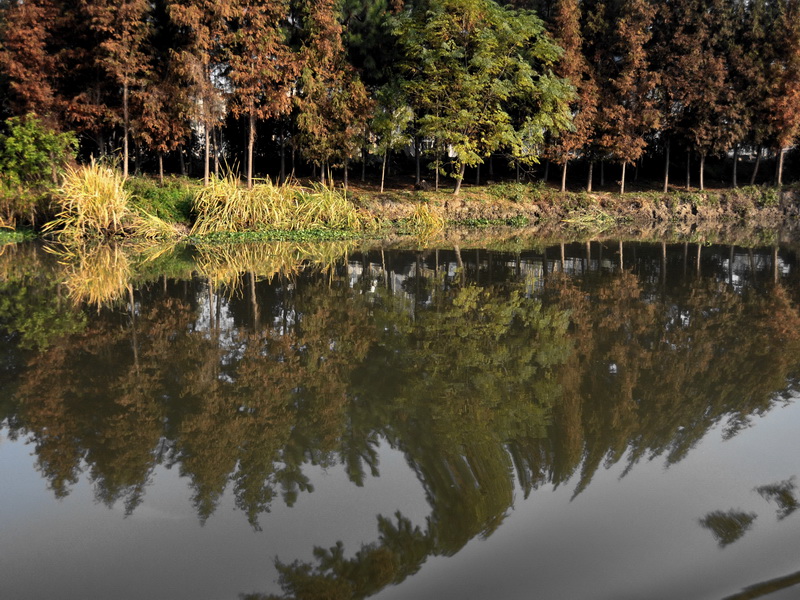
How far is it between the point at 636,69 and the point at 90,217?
2108 cm

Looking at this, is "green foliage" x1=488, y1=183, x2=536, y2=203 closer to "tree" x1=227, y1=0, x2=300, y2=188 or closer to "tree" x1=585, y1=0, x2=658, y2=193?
"tree" x1=585, y1=0, x2=658, y2=193

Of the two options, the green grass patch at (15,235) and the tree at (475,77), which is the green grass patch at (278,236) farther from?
the tree at (475,77)

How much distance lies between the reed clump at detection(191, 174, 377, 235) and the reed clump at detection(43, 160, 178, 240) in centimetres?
118

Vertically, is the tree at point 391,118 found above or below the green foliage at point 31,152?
above

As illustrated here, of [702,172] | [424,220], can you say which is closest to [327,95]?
[424,220]

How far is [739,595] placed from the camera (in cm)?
278

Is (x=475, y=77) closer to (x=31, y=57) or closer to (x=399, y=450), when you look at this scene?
(x=31, y=57)

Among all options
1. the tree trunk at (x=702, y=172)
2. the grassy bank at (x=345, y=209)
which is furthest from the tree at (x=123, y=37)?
the tree trunk at (x=702, y=172)

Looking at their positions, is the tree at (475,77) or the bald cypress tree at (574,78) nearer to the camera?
the tree at (475,77)

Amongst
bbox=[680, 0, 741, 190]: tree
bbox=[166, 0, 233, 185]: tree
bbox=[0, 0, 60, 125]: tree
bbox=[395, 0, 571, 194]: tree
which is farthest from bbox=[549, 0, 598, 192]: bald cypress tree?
bbox=[0, 0, 60, 125]: tree

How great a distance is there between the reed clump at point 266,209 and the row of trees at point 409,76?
202cm

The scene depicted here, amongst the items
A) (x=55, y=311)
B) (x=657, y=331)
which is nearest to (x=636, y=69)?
(x=657, y=331)

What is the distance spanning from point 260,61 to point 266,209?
5.24 metres

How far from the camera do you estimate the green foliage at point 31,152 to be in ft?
57.6
